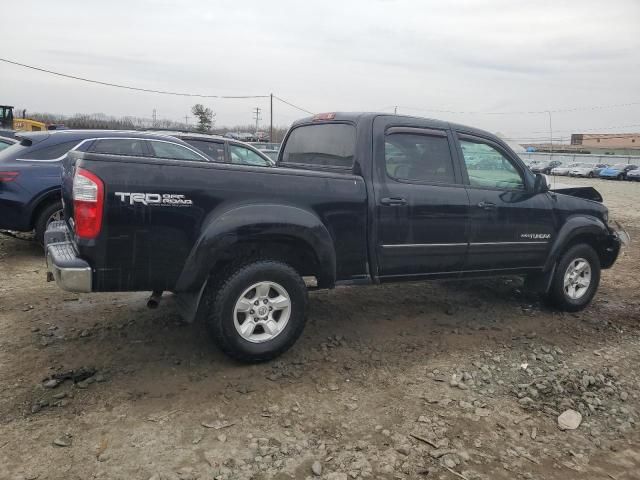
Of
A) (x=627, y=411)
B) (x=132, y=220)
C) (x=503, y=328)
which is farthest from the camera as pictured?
(x=503, y=328)

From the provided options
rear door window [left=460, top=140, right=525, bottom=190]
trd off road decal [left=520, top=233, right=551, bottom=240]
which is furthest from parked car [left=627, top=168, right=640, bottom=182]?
Result: rear door window [left=460, top=140, right=525, bottom=190]

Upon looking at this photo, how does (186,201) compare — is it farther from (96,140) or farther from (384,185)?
(96,140)

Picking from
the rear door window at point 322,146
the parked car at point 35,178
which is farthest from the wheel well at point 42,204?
the rear door window at point 322,146

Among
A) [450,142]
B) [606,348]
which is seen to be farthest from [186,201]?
[606,348]

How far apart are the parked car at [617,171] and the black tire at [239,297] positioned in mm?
46527

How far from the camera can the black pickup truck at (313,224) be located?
11.0 feet

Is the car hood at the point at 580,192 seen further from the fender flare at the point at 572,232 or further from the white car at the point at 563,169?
the white car at the point at 563,169

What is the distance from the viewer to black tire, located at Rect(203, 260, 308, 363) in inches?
143

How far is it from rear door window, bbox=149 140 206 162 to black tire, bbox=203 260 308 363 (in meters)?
4.35

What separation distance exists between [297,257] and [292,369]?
0.84 metres

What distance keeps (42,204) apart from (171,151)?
77.7 inches

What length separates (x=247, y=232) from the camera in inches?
144

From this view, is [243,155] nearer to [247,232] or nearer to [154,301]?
[154,301]

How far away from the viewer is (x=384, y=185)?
4.31 meters
